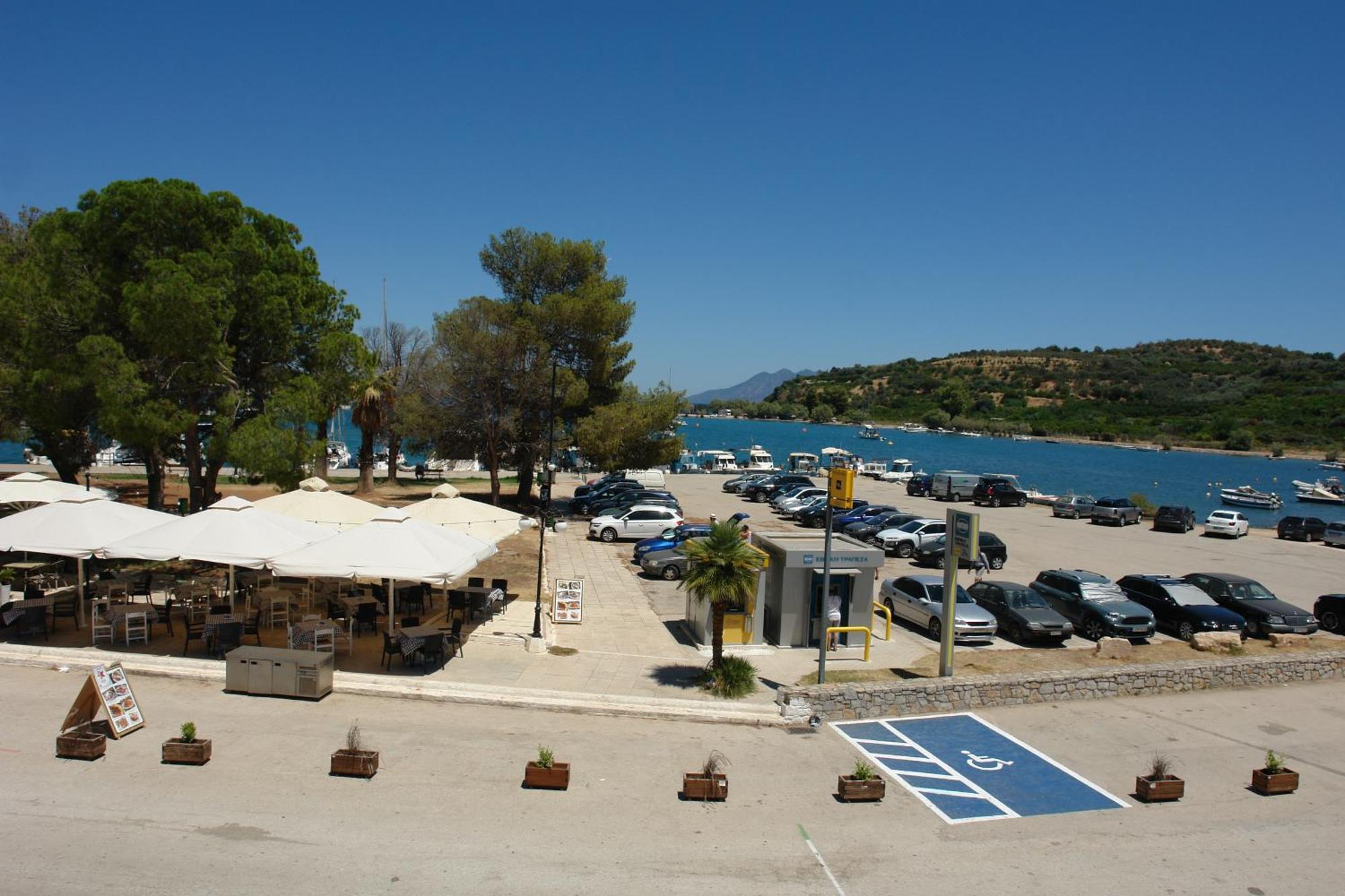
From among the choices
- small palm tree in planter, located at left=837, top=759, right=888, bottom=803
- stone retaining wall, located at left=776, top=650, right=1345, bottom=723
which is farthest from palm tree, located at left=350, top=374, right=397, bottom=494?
small palm tree in planter, located at left=837, top=759, right=888, bottom=803

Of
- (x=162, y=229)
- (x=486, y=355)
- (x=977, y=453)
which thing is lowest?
(x=977, y=453)

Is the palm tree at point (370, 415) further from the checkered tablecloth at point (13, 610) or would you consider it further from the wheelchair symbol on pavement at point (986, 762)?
the wheelchair symbol on pavement at point (986, 762)

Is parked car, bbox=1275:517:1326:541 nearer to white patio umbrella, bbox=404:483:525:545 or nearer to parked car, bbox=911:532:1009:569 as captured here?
parked car, bbox=911:532:1009:569

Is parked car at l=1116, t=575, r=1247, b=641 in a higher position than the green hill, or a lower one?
lower

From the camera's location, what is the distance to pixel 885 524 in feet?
112

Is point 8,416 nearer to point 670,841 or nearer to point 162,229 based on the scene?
point 162,229

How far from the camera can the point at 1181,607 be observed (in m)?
20.6

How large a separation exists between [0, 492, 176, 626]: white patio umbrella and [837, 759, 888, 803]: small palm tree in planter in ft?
45.6

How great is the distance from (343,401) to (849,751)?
69.3ft

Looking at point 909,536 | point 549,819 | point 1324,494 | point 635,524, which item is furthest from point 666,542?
point 1324,494

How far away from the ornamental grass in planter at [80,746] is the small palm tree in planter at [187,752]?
0.83 metres

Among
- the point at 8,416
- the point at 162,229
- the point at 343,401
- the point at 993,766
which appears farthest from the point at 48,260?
the point at 993,766

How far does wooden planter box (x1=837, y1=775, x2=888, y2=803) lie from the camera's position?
1067 centimetres

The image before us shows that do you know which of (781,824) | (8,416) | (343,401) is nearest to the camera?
(781,824)
